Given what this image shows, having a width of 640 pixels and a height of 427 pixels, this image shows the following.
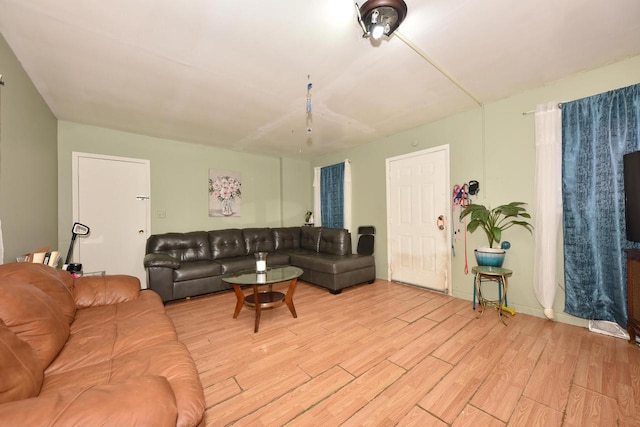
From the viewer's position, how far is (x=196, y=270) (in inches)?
135

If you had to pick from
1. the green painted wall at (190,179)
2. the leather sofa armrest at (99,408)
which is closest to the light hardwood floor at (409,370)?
the leather sofa armrest at (99,408)

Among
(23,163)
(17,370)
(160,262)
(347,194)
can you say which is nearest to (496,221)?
(347,194)

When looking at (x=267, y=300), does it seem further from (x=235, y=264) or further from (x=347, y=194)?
(x=347, y=194)

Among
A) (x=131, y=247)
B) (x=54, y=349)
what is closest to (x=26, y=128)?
(x=131, y=247)

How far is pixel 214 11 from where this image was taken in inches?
63.6

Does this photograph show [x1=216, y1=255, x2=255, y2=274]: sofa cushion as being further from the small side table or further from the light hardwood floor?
the small side table

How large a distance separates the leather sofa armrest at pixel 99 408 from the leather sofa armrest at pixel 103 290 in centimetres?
162

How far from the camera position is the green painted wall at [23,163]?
1.92 meters

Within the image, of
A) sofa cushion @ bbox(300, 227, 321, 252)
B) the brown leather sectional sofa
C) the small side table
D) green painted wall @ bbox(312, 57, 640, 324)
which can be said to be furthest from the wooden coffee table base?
green painted wall @ bbox(312, 57, 640, 324)

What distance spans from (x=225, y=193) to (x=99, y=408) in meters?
4.34

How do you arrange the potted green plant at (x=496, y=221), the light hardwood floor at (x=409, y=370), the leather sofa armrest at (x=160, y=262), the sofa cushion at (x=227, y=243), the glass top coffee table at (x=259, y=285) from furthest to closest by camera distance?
the sofa cushion at (x=227, y=243) → the leather sofa armrest at (x=160, y=262) → the potted green plant at (x=496, y=221) → the glass top coffee table at (x=259, y=285) → the light hardwood floor at (x=409, y=370)

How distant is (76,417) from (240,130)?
12.0 ft

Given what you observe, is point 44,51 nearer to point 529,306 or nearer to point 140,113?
point 140,113

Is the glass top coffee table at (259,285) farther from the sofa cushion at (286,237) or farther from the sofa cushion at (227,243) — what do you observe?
the sofa cushion at (286,237)
